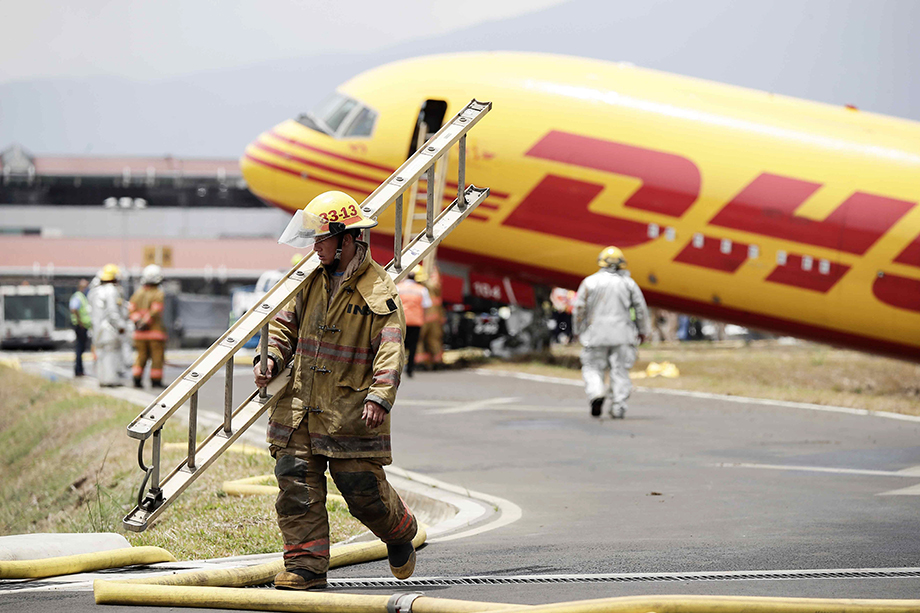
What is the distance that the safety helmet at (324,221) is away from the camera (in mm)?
5508

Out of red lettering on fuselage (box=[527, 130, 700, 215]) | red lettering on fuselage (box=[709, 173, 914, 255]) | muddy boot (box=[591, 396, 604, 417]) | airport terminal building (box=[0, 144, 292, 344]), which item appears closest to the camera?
muddy boot (box=[591, 396, 604, 417])

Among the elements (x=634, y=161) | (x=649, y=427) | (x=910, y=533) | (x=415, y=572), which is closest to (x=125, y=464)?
(x=649, y=427)

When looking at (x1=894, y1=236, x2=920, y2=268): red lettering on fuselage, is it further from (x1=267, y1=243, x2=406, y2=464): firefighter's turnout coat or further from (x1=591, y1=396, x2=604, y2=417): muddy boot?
(x1=267, y1=243, x2=406, y2=464): firefighter's turnout coat

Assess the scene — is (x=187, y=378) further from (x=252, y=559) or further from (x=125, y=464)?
(x=125, y=464)

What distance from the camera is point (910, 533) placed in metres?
6.78

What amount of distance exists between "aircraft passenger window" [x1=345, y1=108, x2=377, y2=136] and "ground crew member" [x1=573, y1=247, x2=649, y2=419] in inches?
286

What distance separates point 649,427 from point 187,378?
8.20 metres

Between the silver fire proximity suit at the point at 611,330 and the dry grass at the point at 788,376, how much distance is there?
10.7 ft

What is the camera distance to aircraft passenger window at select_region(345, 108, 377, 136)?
2014 centimetres

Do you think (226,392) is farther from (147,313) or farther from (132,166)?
(132,166)

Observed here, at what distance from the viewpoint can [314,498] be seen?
18.2 feet

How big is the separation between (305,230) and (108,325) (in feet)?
46.4

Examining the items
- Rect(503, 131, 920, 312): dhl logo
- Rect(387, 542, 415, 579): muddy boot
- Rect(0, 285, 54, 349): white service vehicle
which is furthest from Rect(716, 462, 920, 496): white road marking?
Rect(0, 285, 54, 349): white service vehicle

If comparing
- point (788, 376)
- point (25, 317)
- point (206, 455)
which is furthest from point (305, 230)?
point (25, 317)
